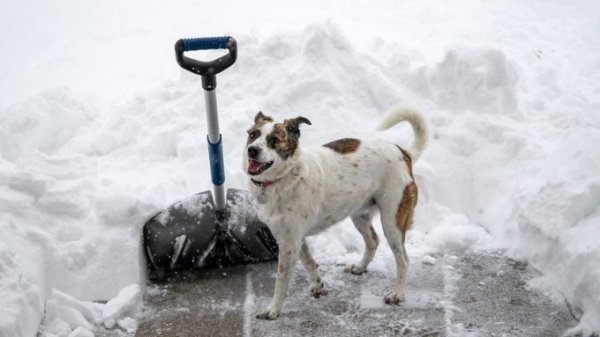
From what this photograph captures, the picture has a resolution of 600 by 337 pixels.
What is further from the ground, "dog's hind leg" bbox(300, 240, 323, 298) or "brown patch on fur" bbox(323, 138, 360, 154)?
"brown patch on fur" bbox(323, 138, 360, 154)

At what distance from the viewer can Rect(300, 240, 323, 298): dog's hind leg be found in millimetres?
3818

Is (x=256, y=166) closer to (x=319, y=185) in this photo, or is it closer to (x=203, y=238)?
(x=319, y=185)

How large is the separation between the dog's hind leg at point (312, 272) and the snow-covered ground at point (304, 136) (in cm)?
48

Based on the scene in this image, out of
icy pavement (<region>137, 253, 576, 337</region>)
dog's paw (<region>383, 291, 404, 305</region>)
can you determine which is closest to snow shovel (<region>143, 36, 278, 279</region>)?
icy pavement (<region>137, 253, 576, 337</region>)

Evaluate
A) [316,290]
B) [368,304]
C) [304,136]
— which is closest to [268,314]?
[316,290]

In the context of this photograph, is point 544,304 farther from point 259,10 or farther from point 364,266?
point 259,10

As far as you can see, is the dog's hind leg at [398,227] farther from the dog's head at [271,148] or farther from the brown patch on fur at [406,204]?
the dog's head at [271,148]

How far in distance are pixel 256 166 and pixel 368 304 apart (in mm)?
1192

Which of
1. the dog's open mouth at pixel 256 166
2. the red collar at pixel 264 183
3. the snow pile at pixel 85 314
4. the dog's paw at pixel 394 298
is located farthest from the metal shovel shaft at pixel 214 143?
the dog's paw at pixel 394 298

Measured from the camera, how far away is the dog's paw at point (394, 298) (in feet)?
12.3

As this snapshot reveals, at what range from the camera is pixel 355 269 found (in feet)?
13.5

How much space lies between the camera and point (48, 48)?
9.34m

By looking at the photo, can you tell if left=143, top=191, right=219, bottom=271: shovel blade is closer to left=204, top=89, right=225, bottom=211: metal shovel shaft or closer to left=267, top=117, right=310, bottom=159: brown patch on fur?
left=204, top=89, right=225, bottom=211: metal shovel shaft

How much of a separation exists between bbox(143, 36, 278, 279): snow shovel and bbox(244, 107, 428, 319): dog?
1.55 feet
